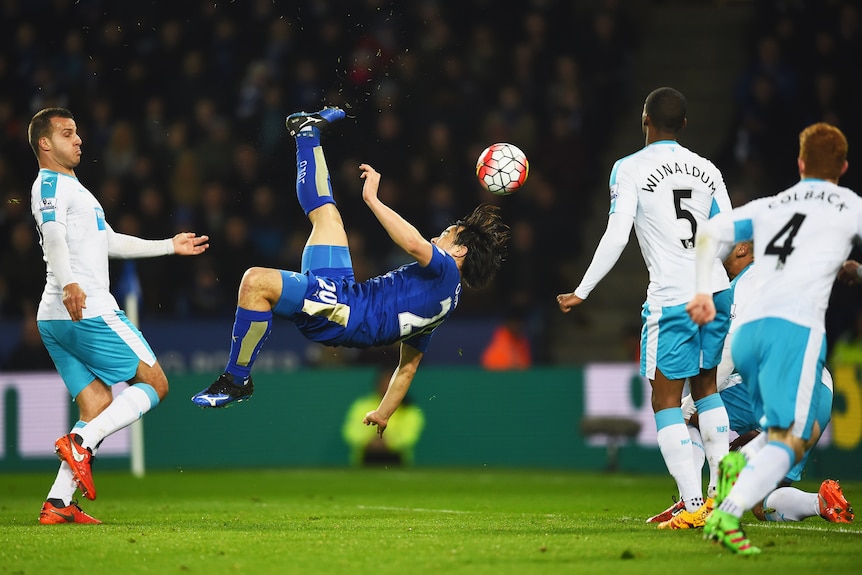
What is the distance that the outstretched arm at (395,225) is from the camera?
7.69 meters

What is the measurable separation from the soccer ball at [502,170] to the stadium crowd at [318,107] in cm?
645

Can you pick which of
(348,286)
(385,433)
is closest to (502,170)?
(348,286)

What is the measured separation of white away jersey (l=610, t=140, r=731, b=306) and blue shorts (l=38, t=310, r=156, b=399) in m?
3.48

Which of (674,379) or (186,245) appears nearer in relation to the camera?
(674,379)

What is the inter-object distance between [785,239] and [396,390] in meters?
3.07

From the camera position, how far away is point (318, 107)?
16.8 metres

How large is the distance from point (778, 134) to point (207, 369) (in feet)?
27.2

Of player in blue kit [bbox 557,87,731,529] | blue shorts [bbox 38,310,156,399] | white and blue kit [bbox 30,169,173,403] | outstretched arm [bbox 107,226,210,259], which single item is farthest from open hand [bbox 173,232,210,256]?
player in blue kit [bbox 557,87,731,529]

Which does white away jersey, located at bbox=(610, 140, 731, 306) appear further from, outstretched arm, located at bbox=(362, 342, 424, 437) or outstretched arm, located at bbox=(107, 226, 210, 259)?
outstretched arm, located at bbox=(107, 226, 210, 259)

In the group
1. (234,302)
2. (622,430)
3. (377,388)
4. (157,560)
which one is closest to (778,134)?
(622,430)

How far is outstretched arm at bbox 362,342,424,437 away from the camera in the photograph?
27.6ft

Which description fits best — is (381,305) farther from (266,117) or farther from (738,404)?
(266,117)

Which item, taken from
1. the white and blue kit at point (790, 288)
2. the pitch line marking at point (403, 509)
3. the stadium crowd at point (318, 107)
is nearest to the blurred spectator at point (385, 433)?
the stadium crowd at point (318, 107)

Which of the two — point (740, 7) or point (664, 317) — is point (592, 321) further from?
point (664, 317)
